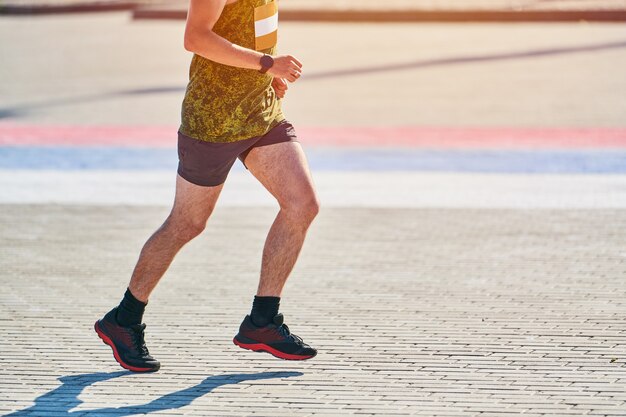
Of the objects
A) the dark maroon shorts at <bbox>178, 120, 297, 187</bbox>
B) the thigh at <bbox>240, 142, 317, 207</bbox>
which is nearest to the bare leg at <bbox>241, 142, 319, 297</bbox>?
the thigh at <bbox>240, 142, 317, 207</bbox>

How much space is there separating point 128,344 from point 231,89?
A: 1.07 m

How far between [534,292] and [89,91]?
392 inches

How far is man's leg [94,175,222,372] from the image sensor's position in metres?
4.87

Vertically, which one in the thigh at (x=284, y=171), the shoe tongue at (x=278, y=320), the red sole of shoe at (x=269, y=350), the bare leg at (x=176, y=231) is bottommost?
the red sole of shoe at (x=269, y=350)

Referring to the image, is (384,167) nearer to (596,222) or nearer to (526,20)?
(596,222)

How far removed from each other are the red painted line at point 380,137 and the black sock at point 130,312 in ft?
21.2

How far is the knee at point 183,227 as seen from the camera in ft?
16.0

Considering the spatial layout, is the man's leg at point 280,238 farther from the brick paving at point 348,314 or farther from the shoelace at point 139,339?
the shoelace at point 139,339

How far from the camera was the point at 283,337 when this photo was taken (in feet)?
16.4

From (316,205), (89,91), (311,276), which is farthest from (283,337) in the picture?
(89,91)

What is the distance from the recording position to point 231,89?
4867mm

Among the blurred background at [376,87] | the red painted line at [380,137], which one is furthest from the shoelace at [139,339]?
the red painted line at [380,137]

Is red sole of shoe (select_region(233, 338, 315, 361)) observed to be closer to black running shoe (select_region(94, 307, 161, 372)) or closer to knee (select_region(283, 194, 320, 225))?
black running shoe (select_region(94, 307, 161, 372))

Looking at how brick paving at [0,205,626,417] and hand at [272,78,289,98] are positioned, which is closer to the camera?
brick paving at [0,205,626,417]
